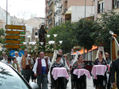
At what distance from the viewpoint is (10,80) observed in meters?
6.65

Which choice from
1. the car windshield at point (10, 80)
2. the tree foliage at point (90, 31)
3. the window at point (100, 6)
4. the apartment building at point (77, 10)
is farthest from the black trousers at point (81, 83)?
the apartment building at point (77, 10)

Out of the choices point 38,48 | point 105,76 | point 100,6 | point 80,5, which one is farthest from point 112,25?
point 80,5

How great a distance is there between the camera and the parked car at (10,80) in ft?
21.2

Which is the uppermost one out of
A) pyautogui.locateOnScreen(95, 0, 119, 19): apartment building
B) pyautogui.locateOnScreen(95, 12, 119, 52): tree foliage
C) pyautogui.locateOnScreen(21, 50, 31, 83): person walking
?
pyautogui.locateOnScreen(95, 0, 119, 19): apartment building

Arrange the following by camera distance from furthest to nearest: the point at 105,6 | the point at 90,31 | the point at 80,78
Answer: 1. the point at 90,31
2. the point at 105,6
3. the point at 80,78

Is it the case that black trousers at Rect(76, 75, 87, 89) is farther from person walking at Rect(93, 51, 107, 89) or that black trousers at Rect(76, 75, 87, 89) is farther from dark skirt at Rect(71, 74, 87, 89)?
person walking at Rect(93, 51, 107, 89)

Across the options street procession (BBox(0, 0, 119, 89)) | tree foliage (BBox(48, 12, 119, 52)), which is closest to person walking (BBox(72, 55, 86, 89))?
street procession (BBox(0, 0, 119, 89))

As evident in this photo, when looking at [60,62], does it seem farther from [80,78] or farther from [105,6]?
[105,6]

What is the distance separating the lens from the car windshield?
21.2 ft

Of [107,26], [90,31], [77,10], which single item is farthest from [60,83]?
[77,10]

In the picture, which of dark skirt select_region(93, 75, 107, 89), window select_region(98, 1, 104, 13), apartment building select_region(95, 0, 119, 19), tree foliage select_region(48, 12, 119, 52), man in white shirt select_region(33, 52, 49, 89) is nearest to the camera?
man in white shirt select_region(33, 52, 49, 89)

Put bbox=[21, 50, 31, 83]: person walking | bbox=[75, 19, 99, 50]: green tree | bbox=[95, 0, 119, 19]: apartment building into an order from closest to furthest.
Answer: bbox=[21, 50, 31, 83]: person walking → bbox=[95, 0, 119, 19]: apartment building → bbox=[75, 19, 99, 50]: green tree

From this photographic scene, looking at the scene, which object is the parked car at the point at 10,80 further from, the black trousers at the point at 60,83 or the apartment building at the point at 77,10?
the apartment building at the point at 77,10

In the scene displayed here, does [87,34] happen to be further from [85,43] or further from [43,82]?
[43,82]
